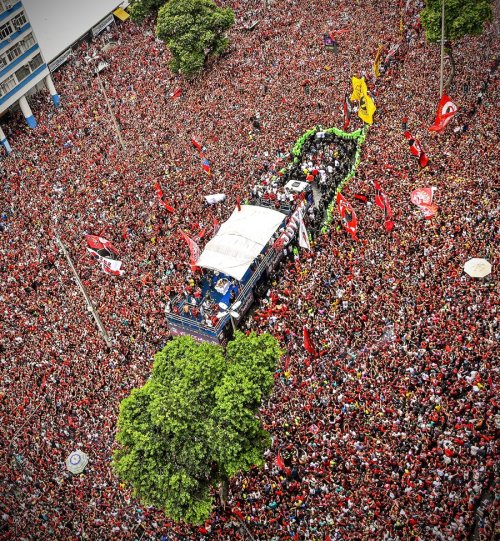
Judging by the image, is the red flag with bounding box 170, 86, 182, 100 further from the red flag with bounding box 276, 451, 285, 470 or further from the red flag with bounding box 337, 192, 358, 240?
the red flag with bounding box 276, 451, 285, 470

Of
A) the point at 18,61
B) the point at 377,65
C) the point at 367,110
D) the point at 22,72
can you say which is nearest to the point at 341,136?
the point at 367,110

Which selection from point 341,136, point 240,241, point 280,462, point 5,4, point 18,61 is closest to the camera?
point 280,462

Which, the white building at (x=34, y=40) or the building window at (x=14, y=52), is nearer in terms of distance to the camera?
the white building at (x=34, y=40)

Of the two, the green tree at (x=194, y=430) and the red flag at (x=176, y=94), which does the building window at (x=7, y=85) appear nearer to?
the red flag at (x=176, y=94)

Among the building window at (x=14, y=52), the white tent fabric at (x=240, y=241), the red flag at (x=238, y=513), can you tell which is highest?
the building window at (x=14, y=52)

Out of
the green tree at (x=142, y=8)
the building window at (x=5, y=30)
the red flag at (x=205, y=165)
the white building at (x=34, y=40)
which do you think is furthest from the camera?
the green tree at (x=142, y=8)

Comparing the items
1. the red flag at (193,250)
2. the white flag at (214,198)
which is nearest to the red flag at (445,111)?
the white flag at (214,198)

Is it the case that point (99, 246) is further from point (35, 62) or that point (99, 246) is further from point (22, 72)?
point (35, 62)
